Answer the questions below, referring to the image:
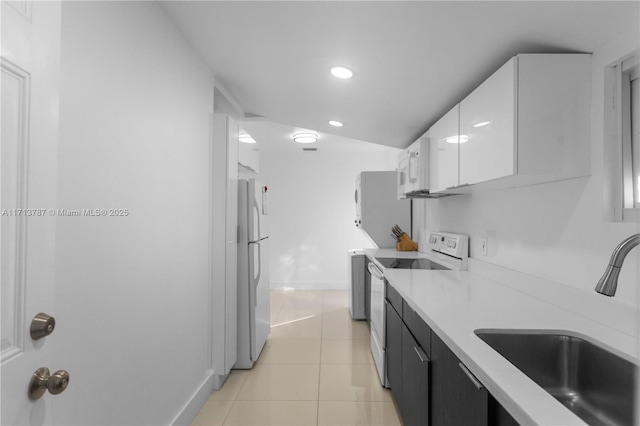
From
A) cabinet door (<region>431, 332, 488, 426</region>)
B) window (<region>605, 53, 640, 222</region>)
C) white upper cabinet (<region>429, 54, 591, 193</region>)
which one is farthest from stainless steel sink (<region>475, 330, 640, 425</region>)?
white upper cabinet (<region>429, 54, 591, 193</region>)

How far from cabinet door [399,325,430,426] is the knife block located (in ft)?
6.76

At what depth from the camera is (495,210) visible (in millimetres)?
2156

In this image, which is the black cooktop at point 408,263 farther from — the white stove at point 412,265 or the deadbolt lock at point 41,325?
the deadbolt lock at point 41,325

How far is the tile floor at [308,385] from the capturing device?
85.6 inches

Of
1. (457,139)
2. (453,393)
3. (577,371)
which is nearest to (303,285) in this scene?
(457,139)

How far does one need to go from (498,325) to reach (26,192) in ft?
4.96

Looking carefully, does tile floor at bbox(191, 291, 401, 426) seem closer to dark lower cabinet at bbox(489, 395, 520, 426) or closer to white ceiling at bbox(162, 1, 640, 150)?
dark lower cabinet at bbox(489, 395, 520, 426)

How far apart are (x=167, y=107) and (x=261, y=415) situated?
2038mm

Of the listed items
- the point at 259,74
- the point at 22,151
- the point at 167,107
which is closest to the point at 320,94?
the point at 259,74

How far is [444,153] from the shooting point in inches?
86.3

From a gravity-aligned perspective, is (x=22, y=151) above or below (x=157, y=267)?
above

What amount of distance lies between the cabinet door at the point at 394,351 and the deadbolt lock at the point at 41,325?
168 cm

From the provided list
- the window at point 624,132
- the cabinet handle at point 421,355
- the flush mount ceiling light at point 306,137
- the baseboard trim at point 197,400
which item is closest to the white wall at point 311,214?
the flush mount ceiling light at point 306,137

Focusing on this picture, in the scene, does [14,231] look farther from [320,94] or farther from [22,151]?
[320,94]
